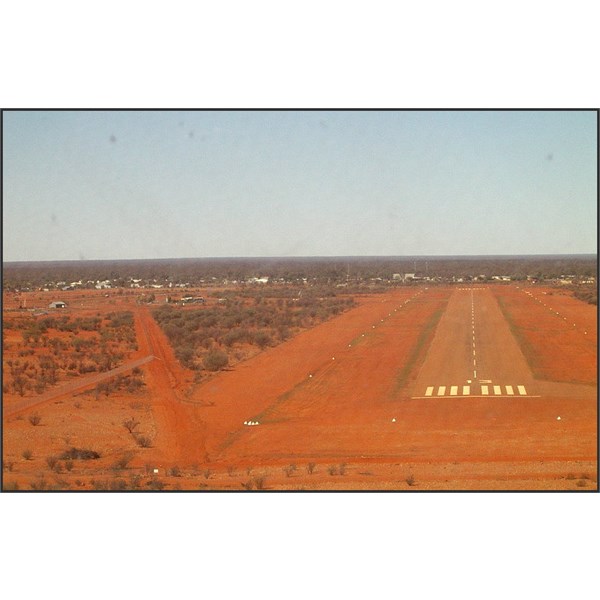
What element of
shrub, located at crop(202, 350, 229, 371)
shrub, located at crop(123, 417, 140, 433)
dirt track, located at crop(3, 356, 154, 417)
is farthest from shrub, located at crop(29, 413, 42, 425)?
shrub, located at crop(202, 350, 229, 371)

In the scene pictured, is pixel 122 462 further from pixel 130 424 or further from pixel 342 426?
pixel 342 426

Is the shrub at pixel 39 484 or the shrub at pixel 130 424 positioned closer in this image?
the shrub at pixel 39 484

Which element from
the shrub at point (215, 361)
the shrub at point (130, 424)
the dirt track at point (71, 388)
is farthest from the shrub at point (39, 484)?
the shrub at point (215, 361)

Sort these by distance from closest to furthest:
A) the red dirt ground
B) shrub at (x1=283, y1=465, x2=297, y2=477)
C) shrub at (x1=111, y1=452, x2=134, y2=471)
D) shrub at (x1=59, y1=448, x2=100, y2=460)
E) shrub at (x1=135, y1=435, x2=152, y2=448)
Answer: the red dirt ground, shrub at (x1=283, y1=465, x2=297, y2=477), shrub at (x1=111, y1=452, x2=134, y2=471), shrub at (x1=59, y1=448, x2=100, y2=460), shrub at (x1=135, y1=435, x2=152, y2=448)

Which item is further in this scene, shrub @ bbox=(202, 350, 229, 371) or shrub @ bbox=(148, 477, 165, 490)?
shrub @ bbox=(202, 350, 229, 371)

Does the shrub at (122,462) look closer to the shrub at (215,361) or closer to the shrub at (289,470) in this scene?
the shrub at (289,470)

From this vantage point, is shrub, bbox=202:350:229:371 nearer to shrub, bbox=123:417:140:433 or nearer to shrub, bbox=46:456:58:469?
shrub, bbox=123:417:140:433

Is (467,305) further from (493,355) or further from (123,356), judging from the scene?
(123,356)

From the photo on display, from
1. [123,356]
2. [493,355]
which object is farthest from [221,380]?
[493,355]

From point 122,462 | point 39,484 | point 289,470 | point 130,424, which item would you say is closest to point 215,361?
point 130,424
